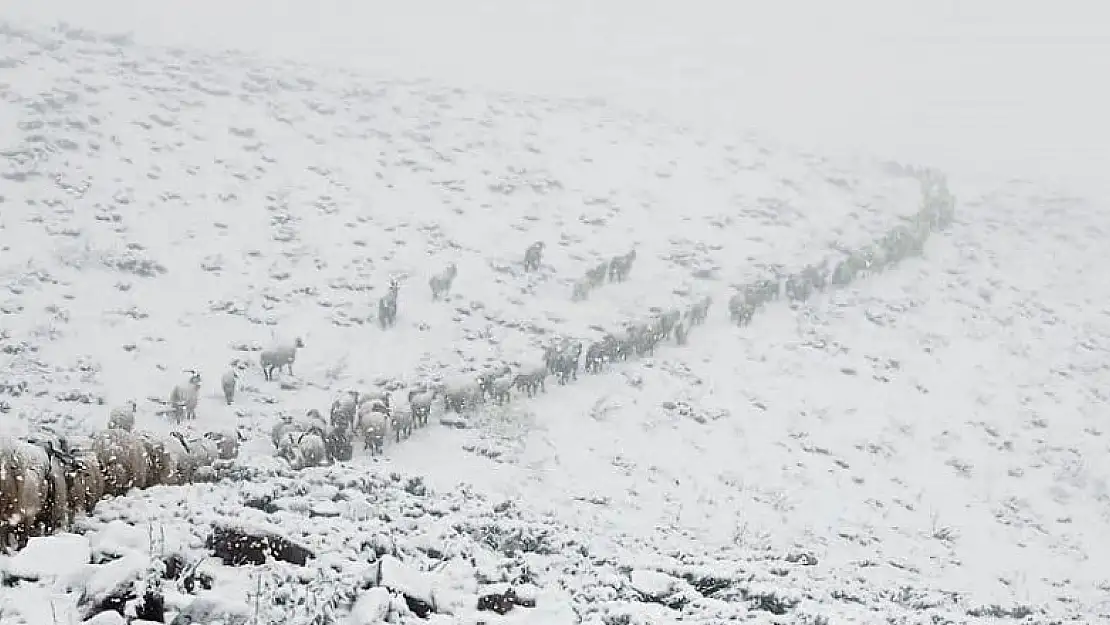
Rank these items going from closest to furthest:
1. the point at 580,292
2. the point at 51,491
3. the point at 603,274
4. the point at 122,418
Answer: the point at 51,491 < the point at 122,418 < the point at 580,292 < the point at 603,274

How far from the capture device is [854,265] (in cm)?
2369

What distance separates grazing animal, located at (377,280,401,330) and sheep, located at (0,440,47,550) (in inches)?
456

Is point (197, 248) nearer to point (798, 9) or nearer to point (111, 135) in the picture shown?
point (111, 135)

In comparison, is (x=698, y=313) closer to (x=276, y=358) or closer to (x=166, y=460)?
(x=276, y=358)

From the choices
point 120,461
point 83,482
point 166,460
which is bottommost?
point 166,460

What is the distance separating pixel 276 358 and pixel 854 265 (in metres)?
16.0

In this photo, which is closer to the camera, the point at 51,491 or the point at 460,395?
the point at 51,491

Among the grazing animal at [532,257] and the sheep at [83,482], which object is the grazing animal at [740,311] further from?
the sheep at [83,482]

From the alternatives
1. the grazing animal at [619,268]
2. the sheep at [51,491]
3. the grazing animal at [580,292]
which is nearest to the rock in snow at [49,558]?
the sheep at [51,491]

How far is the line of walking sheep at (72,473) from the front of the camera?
625 cm

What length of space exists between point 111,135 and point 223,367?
12.2m

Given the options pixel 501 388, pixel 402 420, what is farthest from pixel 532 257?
pixel 402 420

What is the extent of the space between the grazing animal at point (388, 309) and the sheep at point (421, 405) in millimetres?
3824

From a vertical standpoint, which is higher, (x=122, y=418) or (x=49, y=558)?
(x=49, y=558)
